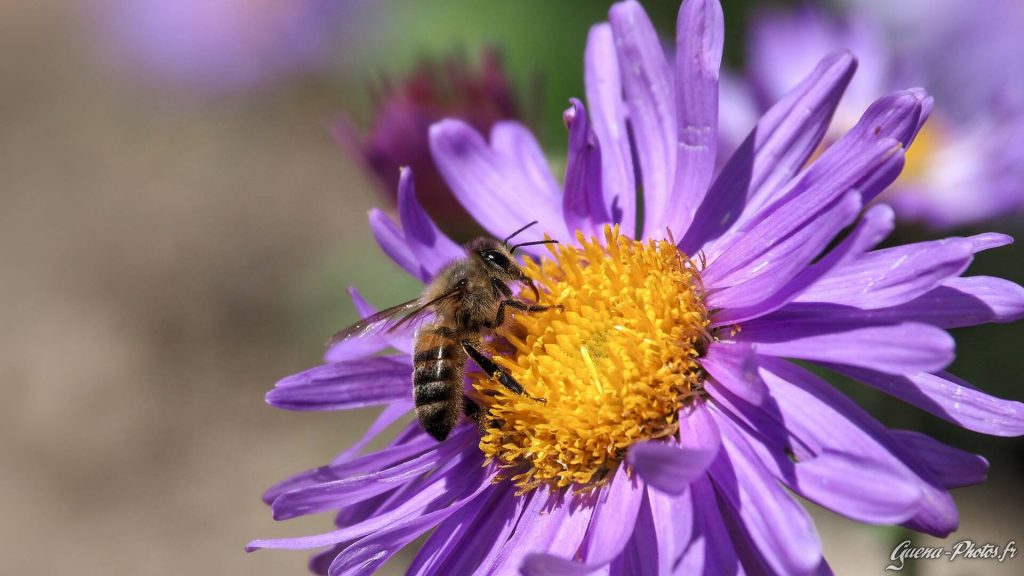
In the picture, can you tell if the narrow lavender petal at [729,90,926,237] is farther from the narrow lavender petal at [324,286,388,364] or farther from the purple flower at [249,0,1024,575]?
the narrow lavender petal at [324,286,388,364]

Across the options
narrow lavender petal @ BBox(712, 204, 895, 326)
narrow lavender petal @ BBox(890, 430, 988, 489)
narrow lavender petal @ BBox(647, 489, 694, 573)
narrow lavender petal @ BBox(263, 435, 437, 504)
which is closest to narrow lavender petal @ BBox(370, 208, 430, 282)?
narrow lavender petal @ BBox(263, 435, 437, 504)

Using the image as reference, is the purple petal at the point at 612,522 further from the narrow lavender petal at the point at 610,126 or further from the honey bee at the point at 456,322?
the narrow lavender petal at the point at 610,126

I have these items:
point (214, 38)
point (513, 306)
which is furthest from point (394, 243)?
point (214, 38)

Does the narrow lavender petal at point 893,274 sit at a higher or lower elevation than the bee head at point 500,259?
lower

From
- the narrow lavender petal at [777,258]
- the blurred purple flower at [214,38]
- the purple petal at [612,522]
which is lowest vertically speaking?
the purple petal at [612,522]

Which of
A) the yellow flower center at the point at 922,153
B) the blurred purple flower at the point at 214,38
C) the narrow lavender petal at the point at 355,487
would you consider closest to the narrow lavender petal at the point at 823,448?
the narrow lavender petal at the point at 355,487

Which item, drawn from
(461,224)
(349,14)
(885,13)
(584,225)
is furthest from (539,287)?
(349,14)

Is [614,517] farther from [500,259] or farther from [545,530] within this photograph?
[500,259]
